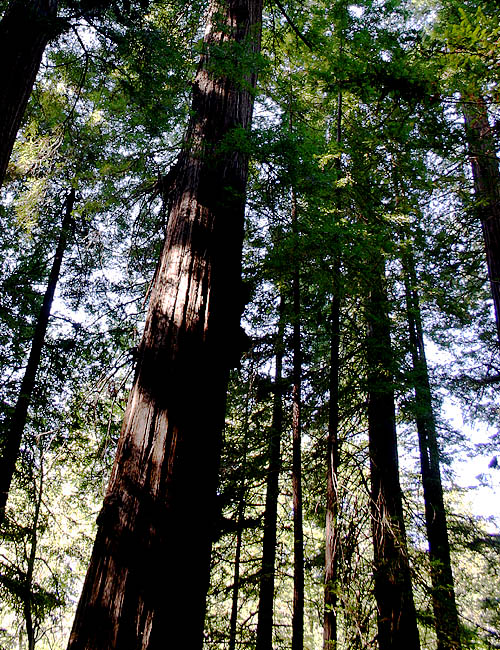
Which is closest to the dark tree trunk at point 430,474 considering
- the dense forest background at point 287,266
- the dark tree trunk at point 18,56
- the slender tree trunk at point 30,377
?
the dense forest background at point 287,266

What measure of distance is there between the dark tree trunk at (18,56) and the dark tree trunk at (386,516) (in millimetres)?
3401

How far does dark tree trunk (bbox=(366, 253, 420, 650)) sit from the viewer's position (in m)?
4.32

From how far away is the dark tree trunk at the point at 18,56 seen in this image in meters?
3.45

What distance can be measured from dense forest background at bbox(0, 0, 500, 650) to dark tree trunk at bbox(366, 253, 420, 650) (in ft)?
0.12

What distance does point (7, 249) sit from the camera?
832 cm

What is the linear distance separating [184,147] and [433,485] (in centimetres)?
844

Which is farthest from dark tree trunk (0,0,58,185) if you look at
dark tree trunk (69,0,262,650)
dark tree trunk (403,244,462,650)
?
dark tree trunk (403,244,462,650)

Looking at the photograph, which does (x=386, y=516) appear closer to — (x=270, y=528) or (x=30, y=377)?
(x=270, y=528)

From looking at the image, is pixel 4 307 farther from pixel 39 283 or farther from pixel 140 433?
pixel 140 433

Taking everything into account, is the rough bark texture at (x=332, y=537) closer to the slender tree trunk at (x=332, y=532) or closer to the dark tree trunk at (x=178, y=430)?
the slender tree trunk at (x=332, y=532)

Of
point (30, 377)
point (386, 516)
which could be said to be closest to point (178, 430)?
point (386, 516)

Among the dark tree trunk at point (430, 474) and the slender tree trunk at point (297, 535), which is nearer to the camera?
the slender tree trunk at point (297, 535)

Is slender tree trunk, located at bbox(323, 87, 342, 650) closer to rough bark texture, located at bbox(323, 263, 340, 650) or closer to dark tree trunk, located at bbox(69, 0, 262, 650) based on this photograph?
rough bark texture, located at bbox(323, 263, 340, 650)

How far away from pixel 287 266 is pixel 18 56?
3.02 meters
